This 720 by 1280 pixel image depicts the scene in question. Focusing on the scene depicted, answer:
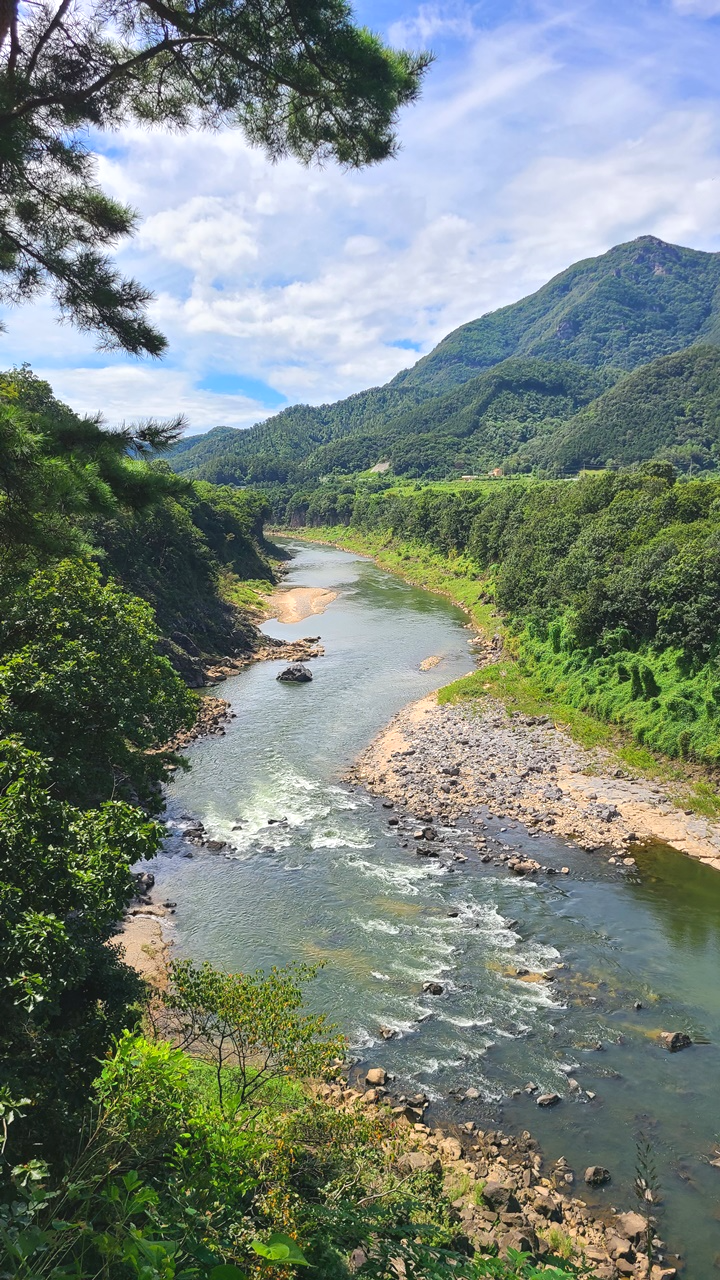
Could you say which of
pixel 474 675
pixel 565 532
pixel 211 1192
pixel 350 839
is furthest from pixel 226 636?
pixel 211 1192

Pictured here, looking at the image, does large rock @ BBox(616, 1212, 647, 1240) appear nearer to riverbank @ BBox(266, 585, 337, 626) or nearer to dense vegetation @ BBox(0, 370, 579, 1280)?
dense vegetation @ BBox(0, 370, 579, 1280)

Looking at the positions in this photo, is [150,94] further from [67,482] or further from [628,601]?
[628,601]

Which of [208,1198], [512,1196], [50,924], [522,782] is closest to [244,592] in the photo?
[522,782]

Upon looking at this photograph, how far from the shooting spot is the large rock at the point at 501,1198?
35.4 ft

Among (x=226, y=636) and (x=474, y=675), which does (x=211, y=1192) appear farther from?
(x=226, y=636)

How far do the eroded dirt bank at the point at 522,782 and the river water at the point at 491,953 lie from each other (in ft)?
3.25

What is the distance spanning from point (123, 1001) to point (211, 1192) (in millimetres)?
4884

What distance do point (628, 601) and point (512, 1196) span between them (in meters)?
28.3

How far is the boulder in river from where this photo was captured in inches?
1652

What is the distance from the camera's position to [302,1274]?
650cm

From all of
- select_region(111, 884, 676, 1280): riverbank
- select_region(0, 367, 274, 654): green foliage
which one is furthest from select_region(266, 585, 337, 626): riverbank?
select_region(0, 367, 274, 654): green foliage

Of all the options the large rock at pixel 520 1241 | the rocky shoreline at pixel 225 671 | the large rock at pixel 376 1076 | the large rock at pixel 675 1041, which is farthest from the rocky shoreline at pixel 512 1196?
the rocky shoreline at pixel 225 671

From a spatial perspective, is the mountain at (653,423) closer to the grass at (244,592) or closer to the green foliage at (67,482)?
the grass at (244,592)

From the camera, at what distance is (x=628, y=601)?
3412 centimetres
